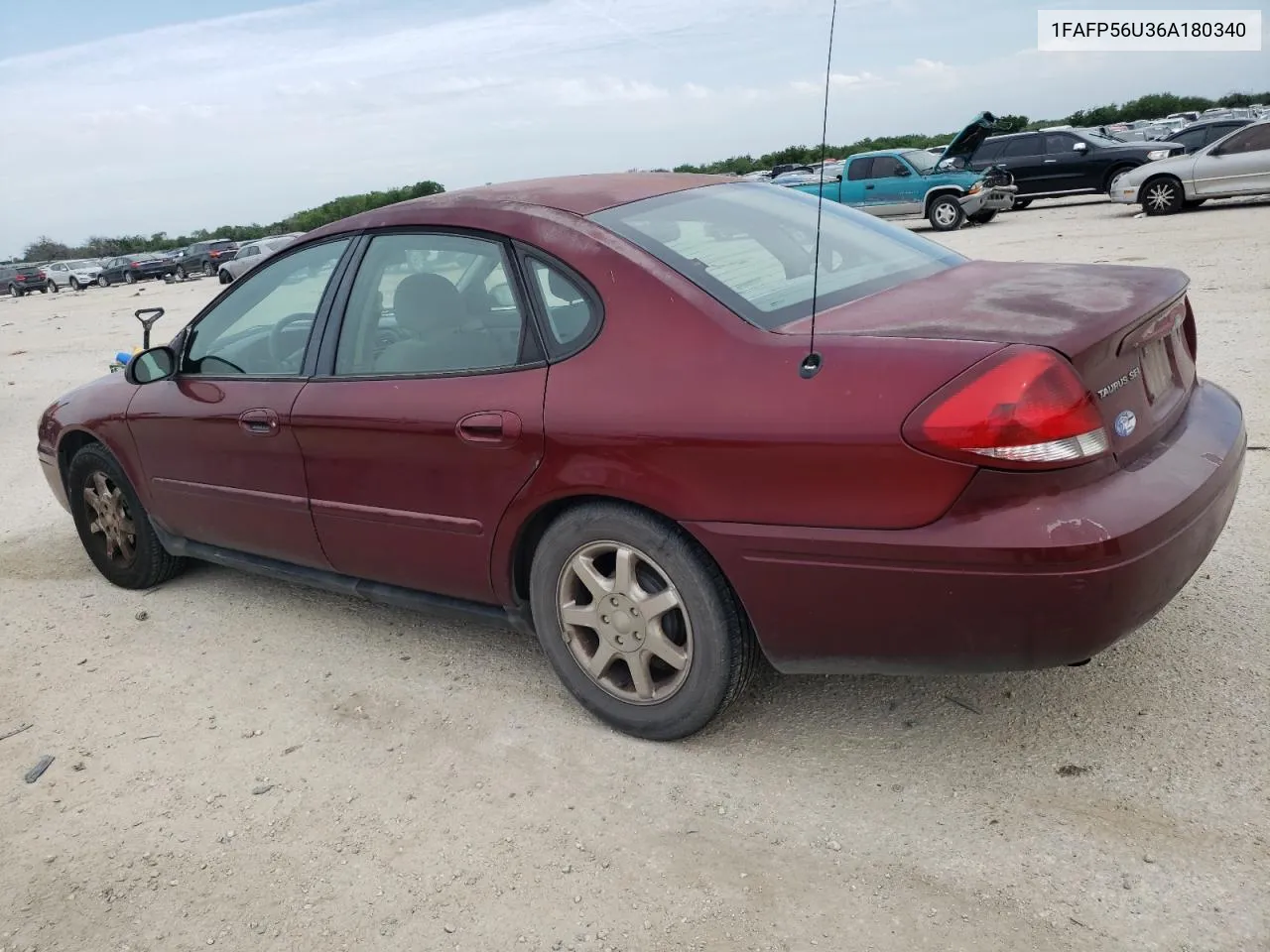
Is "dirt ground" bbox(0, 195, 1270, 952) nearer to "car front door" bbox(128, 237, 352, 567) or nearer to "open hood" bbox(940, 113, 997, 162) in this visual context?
"car front door" bbox(128, 237, 352, 567)

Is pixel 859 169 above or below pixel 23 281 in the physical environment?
below

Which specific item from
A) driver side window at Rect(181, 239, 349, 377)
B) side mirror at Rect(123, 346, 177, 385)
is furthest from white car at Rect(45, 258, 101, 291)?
driver side window at Rect(181, 239, 349, 377)

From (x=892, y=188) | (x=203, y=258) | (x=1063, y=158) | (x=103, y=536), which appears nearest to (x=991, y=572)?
(x=103, y=536)

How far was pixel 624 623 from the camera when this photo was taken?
9.37ft

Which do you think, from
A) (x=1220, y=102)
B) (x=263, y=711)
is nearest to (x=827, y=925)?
(x=263, y=711)

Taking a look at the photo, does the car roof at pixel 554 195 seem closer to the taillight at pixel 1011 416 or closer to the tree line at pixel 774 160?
the taillight at pixel 1011 416

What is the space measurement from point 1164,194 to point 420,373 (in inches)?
677

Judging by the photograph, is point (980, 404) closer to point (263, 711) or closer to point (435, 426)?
point (435, 426)

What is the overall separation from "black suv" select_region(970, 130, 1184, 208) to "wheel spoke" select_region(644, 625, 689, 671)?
67.0 ft

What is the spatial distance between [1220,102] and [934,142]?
18280 mm

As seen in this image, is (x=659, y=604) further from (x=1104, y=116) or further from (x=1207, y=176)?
(x=1104, y=116)

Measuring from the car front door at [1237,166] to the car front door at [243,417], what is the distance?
56.1 feet

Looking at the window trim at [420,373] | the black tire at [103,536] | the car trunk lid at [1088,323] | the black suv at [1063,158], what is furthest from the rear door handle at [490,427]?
the black suv at [1063,158]

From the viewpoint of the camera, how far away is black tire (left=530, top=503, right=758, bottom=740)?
2.67m
